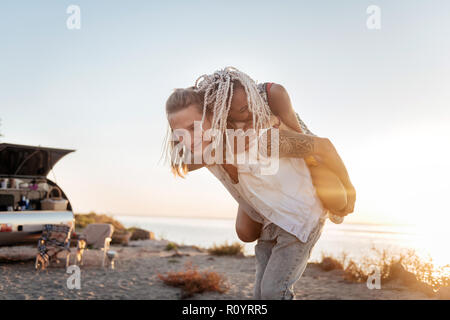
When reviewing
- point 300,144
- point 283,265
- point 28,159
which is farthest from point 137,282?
point 300,144

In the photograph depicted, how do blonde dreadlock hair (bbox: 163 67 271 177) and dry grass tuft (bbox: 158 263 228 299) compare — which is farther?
dry grass tuft (bbox: 158 263 228 299)

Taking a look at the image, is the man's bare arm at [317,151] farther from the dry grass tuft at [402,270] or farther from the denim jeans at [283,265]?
the dry grass tuft at [402,270]

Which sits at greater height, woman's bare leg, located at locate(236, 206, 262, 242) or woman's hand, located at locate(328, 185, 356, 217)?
woman's hand, located at locate(328, 185, 356, 217)

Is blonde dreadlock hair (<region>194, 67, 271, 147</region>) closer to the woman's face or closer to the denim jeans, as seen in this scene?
the woman's face

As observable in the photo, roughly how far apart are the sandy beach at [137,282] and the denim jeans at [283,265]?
216 inches

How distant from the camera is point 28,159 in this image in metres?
9.66

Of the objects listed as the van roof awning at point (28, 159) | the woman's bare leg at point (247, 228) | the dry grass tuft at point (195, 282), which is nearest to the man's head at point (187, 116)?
the woman's bare leg at point (247, 228)

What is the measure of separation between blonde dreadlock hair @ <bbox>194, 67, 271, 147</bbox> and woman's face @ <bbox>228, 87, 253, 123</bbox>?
23 millimetres

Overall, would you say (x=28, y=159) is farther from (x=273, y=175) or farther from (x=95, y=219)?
(x=95, y=219)

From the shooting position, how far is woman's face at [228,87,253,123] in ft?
5.82

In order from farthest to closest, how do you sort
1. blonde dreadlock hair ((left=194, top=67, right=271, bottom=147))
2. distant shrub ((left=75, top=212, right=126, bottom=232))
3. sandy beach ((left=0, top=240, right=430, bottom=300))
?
1. distant shrub ((left=75, top=212, right=126, bottom=232))
2. sandy beach ((left=0, top=240, right=430, bottom=300))
3. blonde dreadlock hair ((left=194, top=67, right=271, bottom=147))

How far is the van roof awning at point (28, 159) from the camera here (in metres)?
9.34

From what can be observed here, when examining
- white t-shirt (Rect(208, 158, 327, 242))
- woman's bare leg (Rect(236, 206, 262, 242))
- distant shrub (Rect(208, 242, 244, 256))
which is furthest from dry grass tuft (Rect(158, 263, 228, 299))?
white t-shirt (Rect(208, 158, 327, 242))
